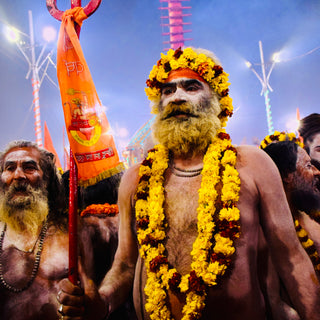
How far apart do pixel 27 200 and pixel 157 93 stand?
4.87ft

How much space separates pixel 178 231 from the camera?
1806mm

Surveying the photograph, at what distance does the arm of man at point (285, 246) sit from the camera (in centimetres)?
164

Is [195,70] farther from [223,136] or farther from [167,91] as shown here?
[223,136]

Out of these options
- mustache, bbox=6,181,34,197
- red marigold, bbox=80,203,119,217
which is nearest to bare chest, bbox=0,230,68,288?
mustache, bbox=6,181,34,197

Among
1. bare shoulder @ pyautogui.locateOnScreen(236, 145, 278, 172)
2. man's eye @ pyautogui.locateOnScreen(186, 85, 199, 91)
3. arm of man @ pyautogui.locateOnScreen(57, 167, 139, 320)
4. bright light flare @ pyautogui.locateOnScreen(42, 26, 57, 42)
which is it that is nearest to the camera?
arm of man @ pyautogui.locateOnScreen(57, 167, 139, 320)

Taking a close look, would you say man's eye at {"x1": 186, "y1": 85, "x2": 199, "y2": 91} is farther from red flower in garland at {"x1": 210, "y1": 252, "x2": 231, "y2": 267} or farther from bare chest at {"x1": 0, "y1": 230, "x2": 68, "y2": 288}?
bare chest at {"x1": 0, "y1": 230, "x2": 68, "y2": 288}

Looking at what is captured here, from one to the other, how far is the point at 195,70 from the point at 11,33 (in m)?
10.7

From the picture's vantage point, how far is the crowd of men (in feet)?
5.36

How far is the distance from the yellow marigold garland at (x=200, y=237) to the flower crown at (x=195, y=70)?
0.51m

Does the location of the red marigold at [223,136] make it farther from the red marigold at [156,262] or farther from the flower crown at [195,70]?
the red marigold at [156,262]

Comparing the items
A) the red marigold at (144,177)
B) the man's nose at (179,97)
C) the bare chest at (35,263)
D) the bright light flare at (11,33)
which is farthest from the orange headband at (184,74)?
the bright light flare at (11,33)

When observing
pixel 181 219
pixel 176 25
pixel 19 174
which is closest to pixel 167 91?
pixel 181 219

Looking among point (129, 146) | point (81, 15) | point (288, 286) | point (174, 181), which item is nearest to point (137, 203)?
point (174, 181)

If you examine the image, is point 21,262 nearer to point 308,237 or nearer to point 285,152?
point 308,237
